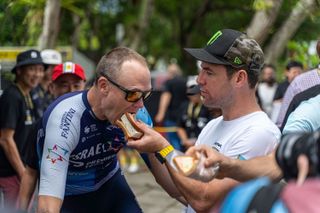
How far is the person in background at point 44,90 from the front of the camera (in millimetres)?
6207

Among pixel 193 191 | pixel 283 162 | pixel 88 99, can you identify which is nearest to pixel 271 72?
pixel 88 99

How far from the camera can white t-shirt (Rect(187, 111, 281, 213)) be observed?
2.88 meters

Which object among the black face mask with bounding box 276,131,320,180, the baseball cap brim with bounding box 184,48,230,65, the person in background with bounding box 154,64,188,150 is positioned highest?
the black face mask with bounding box 276,131,320,180

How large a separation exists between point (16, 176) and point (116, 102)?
7.94ft

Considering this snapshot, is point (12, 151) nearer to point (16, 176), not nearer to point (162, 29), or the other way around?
point (16, 176)

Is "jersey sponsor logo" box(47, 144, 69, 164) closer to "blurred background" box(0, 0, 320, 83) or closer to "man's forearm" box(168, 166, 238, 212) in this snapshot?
"man's forearm" box(168, 166, 238, 212)

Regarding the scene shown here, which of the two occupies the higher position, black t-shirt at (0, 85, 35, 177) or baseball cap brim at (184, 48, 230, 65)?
baseball cap brim at (184, 48, 230, 65)

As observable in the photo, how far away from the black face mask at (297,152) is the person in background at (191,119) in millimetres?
5185

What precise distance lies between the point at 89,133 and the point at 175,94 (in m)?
7.27

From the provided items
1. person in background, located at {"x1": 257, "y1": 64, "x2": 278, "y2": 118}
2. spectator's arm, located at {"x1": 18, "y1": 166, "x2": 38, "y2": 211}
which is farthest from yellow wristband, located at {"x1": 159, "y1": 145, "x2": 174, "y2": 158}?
person in background, located at {"x1": 257, "y1": 64, "x2": 278, "y2": 118}

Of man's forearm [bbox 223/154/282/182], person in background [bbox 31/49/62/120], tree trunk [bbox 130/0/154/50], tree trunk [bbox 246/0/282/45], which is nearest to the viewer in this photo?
man's forearm [bbox 223/154/282/182]

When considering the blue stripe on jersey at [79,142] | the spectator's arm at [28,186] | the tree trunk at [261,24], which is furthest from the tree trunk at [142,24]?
the blue stripe on jersey at [79,142]

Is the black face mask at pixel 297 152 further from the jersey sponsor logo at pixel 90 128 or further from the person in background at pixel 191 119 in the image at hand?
the person in background at pixel 191 119

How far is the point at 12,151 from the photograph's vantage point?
5504 mm
